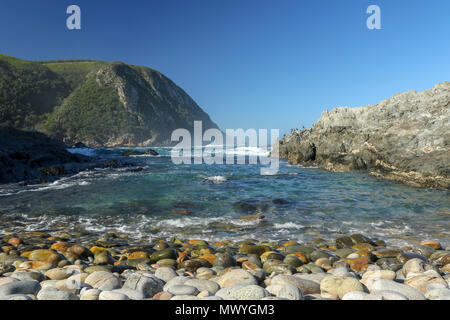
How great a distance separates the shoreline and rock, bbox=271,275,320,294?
0.6 inches

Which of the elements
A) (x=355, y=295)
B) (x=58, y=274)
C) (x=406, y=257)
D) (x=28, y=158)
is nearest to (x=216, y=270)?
(x=355, y=295)

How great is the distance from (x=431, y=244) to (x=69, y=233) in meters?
10.1

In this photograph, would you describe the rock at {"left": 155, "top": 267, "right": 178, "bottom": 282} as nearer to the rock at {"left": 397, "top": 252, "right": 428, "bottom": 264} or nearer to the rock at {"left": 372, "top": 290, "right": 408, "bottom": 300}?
the rock at {"left": 372, "top": 290, "right": 408, "bottom": 300}

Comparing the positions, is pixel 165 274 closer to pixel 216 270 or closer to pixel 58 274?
pixel 216 270

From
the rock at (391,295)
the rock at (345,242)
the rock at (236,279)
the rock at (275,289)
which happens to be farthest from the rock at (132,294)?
the rock at (345,242)

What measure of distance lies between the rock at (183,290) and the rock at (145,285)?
0.72ft

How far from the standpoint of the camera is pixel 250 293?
3.27 m

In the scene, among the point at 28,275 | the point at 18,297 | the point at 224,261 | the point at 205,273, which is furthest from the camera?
the point at 224,261

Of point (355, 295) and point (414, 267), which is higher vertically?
point (355, 295)

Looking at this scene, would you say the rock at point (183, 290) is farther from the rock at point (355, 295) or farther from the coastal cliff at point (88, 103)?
the coastal cliff at point (88, 103)

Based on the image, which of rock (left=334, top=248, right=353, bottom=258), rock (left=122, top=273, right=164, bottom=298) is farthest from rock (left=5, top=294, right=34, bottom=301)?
rock (left=334, top=248, right=353, bottom=258)

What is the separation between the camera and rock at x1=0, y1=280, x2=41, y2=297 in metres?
3.35

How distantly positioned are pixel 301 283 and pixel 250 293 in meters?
1.02
